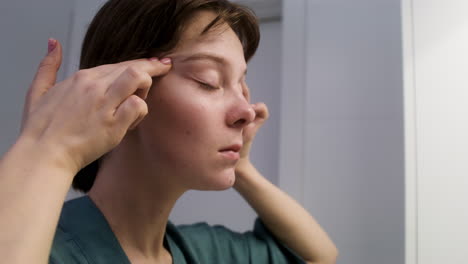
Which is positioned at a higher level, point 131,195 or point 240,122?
point 240,122

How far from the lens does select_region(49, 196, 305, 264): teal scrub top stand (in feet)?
1.59

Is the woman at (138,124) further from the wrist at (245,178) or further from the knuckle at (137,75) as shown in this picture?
the wrist at (245,178)

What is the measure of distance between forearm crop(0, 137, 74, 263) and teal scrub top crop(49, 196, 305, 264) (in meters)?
0.14

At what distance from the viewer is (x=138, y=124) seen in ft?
1.74

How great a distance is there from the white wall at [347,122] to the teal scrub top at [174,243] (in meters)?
0.26

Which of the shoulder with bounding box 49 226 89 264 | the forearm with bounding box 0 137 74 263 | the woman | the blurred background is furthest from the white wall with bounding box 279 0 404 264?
the forearm with bounding box 0 137 74 263

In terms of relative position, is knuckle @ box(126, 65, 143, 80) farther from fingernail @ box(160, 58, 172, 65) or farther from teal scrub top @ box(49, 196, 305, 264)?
teal scrub top @ box(49, 196, 305, 264)

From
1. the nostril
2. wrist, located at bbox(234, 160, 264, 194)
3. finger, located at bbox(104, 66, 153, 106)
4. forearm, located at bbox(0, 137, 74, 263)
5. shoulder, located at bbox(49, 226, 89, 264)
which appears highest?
finger, located at bbox(104, 66, 153, 106)


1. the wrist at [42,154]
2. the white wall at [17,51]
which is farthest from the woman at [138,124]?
the white wall at [17,51]

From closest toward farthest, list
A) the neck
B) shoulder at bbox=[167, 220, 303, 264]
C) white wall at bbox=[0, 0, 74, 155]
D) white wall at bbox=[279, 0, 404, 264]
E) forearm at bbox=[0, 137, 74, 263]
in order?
forearm at bbox=[0, 137, 74, 263] → the neck → shoulder at bbox=[167, 220, 303, 264] → white wall at bbox=[279, 0, 404, 264] → white wall at bbox=[0, 0, 74, 155]

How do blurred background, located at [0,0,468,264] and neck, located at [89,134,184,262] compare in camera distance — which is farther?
blurred background, located at [0,0,468,264]

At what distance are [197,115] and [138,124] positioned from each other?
0.11 metres

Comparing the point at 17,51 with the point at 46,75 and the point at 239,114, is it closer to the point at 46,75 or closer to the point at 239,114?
the point at 46,75

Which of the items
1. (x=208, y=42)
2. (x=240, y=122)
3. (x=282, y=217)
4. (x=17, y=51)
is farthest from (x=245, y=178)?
(x=17, y=51)
